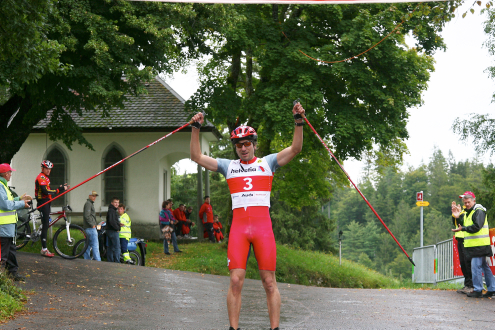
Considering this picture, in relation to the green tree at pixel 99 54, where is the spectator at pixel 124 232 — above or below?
below

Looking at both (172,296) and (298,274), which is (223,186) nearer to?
(298,274)

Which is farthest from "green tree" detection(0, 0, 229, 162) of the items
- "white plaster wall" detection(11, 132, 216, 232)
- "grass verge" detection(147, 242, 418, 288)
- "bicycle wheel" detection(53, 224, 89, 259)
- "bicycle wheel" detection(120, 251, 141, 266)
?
"white plaster wall" detection(11, 132, 216, 232)

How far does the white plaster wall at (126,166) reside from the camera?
27.3m

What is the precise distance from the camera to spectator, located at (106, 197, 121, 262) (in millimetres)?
15289

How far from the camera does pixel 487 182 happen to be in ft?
107

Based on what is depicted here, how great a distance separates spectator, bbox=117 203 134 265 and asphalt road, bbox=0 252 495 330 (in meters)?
1.88

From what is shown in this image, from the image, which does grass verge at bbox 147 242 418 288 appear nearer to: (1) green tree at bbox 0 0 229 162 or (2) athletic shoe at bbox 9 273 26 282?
(1) green tree at bbox 0 0 229 162

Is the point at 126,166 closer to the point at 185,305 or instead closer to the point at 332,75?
the point at 332,75

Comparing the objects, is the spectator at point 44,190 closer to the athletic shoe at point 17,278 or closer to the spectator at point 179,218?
the athletic shoe at point 17,278

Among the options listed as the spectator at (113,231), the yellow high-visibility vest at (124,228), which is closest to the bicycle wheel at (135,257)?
A: the spectator at (113,231)

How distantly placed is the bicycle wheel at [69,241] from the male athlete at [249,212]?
907cm

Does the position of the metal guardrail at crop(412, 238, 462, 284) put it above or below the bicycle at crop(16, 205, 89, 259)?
below

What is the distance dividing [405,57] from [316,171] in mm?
7766

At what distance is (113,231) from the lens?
15.5m
